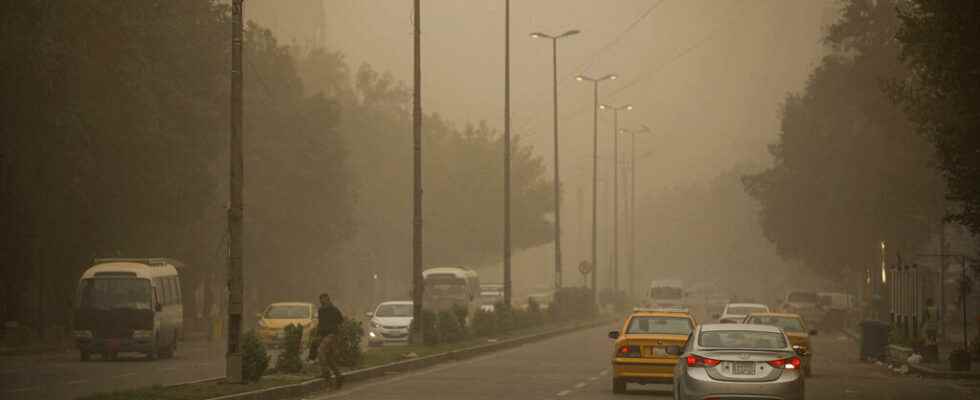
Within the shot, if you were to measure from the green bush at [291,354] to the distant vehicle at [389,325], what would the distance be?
71.3ft

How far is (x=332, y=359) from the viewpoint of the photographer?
29531 mm

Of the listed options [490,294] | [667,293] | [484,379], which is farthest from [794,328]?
[490,294]

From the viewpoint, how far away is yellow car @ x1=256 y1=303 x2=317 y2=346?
172 feet

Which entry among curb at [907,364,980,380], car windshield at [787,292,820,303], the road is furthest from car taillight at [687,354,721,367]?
car windshield at [787,292,820,303]

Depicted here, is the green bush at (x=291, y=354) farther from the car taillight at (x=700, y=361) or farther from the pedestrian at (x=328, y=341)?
the car taillight at (x=700, y=361)

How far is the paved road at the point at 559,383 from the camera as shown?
2847 centimetres

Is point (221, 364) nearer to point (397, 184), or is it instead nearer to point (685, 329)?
point (685, 329)

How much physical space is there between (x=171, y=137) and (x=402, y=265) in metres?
62.4

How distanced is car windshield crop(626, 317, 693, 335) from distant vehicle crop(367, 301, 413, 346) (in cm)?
2311

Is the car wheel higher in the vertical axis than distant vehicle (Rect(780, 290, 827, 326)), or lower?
higher

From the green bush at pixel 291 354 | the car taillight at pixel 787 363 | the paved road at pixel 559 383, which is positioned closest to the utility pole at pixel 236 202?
the paved road at pixel 559 383

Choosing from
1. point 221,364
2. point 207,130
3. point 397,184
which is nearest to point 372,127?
point 397,184

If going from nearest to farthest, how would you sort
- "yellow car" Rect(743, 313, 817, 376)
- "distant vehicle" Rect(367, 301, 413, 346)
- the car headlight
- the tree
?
the tree → "yellow car" Rect(743, 313, 817, 376) → the car headlight → "distant vehicle" Rect(367, 301, 413, 346)

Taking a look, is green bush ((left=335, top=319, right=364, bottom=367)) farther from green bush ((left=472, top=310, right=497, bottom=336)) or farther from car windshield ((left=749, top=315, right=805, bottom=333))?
green bush ((left=472, top=310, right=497, bottom=336))
